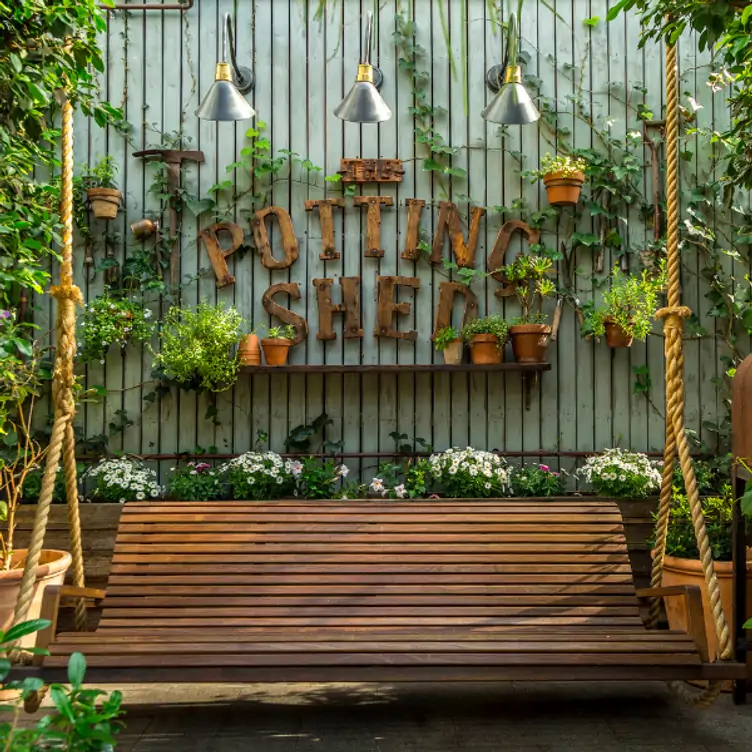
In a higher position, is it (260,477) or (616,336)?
(616,336)

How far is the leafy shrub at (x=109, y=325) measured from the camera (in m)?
4.52

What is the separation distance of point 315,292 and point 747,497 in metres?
2.98

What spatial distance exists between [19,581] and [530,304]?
306 cm

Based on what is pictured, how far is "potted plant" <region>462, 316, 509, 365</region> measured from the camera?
4500 mm

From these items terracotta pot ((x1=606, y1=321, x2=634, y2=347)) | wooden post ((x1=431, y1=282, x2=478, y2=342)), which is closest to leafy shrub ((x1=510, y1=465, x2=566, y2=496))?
terracotta pot ((x1=606, y1=321, x2=634, y2=347))

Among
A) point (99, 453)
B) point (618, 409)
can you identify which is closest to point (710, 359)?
point (618, 409)

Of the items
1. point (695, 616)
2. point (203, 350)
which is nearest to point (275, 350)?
point (203, 350)

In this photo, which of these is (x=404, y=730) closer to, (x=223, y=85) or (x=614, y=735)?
(x=614, y=735)

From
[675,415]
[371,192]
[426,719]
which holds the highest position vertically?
[371,192]

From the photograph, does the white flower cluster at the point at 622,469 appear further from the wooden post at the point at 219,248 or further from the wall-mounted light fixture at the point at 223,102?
the wall-mounted light fixture at the point at 223,102

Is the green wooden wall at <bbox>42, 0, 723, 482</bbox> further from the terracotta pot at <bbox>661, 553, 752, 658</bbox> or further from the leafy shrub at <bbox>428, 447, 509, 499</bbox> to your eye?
the terracotta pot at <bbox>661, 553, 752, 658</bbox>

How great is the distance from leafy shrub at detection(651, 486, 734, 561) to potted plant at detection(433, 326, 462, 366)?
1.40 metres

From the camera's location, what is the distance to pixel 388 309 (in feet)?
15.4

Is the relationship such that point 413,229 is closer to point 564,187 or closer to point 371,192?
point 371,192
